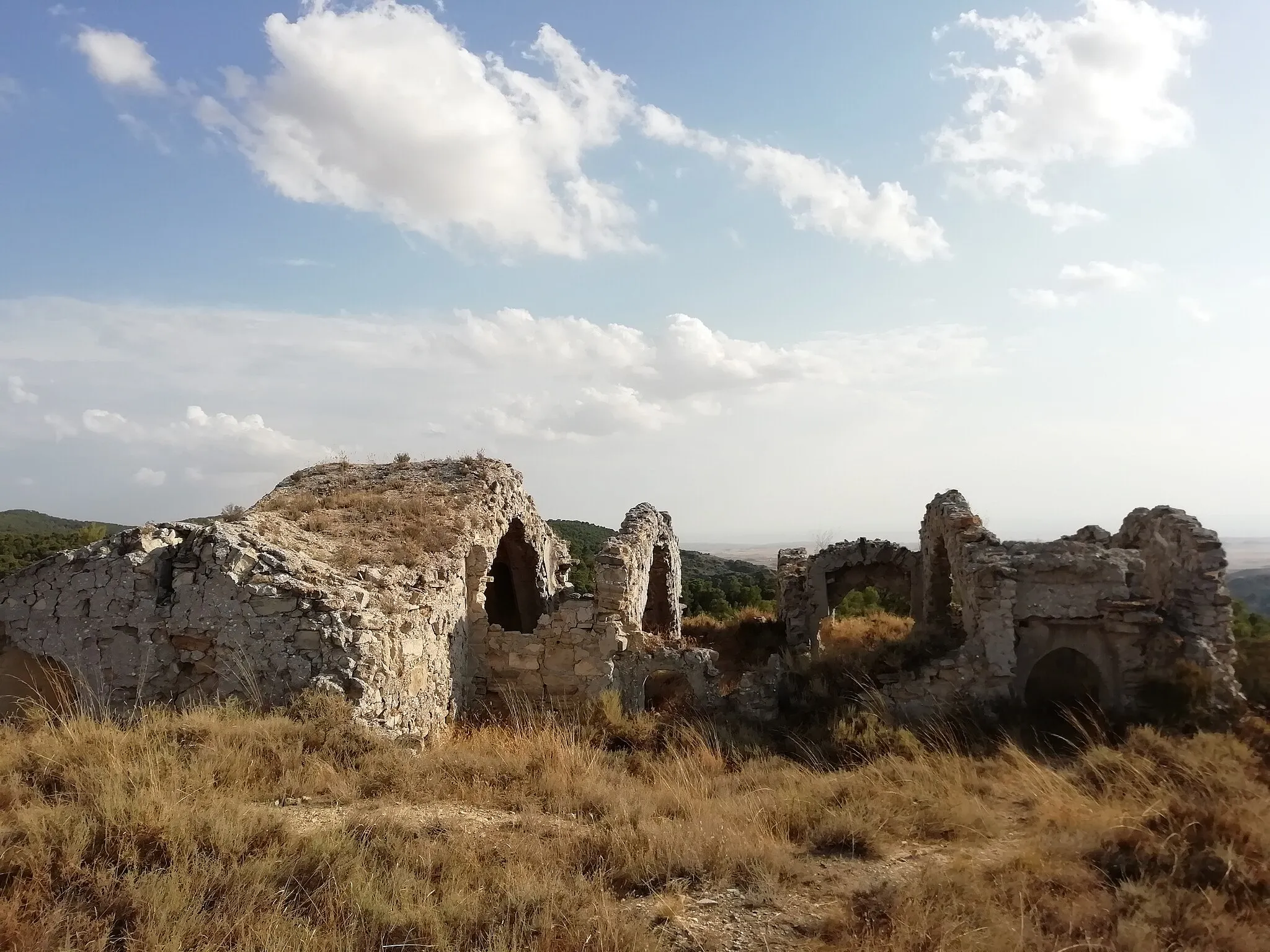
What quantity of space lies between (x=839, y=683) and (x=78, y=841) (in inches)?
353

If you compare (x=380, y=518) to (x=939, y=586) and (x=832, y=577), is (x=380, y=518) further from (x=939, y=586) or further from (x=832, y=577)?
(x=939, y=586)

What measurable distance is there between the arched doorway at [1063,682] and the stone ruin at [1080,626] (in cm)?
2

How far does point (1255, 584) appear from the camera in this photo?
154 ft

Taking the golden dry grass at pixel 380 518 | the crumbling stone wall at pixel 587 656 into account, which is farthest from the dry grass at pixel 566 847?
the crumbling stone wall at pixel 587 656

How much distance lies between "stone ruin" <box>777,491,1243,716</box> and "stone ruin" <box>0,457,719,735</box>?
145 inches

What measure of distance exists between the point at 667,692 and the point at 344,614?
19.8 ft

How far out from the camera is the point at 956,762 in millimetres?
8336

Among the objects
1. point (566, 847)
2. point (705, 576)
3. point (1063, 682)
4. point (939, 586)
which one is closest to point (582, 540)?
point (705, 576)

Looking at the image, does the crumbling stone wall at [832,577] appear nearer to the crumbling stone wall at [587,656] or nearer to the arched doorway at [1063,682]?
the arched doorway at [1063,682]

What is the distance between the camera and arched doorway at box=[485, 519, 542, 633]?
49.4ft

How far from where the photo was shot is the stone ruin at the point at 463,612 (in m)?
8.27

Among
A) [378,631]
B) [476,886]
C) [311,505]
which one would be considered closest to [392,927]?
[476,886]

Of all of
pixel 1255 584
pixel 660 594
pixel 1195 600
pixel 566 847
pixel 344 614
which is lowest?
pixel 1255 584

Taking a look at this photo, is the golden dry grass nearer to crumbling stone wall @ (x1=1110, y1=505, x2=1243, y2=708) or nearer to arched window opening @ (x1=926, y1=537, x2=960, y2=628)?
arched window opening @ (x1=926, y1=537, x2=960, y2=628)
